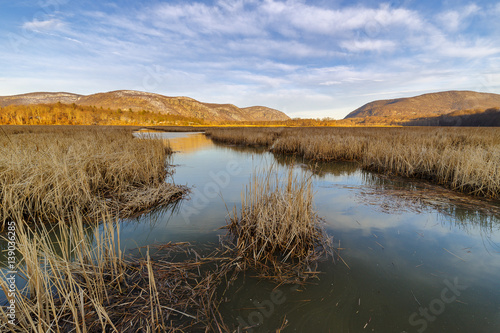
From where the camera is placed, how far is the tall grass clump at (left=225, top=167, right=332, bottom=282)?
2.92 metres

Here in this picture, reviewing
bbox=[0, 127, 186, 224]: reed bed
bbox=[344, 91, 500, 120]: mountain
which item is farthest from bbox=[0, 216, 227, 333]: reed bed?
bbox=[344, 91, 500, 120]: mountain

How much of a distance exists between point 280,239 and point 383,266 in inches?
60.1

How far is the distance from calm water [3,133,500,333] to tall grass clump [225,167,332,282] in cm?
24

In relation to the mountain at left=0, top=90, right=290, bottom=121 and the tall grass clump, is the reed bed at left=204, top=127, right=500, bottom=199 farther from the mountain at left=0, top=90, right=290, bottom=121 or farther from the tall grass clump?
the mountain at left=0, top=90, right=290, bottom=121

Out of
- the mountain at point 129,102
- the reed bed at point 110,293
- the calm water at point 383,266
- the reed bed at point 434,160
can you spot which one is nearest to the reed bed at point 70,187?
the calm water at point 383,266

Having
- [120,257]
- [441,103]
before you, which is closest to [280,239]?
[120,257]

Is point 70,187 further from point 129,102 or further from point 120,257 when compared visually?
point 129,102

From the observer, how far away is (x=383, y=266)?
3.02 metres

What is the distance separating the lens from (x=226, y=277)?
8.89 feet

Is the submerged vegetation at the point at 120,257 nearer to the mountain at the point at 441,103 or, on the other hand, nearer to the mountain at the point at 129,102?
the mountain at the point at 441,103

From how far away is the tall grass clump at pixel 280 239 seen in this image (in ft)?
9.57

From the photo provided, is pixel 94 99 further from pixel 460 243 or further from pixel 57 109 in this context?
pixel 460 243

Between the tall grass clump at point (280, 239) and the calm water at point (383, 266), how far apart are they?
24 cm

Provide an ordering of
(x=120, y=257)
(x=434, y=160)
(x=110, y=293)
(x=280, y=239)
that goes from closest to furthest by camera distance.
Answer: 1. (x=110, y=293)
2. (x=120, y=257)
3. (x=280, y=239)
4. (x=434, y=160)
